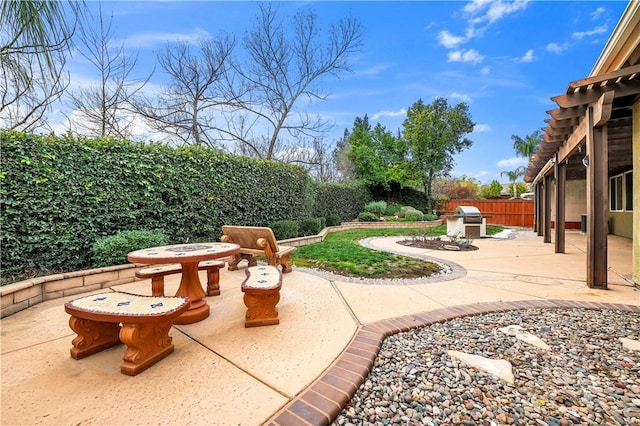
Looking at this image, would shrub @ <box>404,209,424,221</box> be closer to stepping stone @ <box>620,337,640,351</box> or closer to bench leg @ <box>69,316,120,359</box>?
stepping stone @ <box>620,337,640,351</box>

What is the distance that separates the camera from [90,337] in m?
2.07

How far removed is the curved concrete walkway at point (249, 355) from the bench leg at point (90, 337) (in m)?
0.07

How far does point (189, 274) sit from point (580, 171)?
14.6m

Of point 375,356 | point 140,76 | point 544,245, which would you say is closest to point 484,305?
point 375,356

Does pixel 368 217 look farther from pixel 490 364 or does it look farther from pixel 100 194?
pixel 490 364

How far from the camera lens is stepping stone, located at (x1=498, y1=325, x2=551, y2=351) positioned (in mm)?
2223

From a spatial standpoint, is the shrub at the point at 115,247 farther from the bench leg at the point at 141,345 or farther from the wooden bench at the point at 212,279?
the bench leg at the point at 141,345

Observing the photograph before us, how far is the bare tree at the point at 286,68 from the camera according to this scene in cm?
1034

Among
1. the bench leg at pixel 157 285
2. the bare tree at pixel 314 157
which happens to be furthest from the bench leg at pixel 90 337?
the bare tree at pixel 314 157

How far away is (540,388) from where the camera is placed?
5.50 ft

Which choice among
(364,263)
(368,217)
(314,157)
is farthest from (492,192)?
(364,263)

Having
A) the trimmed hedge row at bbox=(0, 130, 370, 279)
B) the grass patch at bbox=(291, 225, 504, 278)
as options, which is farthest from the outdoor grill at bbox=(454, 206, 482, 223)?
the trimmed hedge row at bbox=(0, 130, 370, 279)

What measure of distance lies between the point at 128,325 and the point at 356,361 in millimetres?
1650

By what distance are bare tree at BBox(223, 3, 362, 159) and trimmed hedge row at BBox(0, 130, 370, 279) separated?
5.23 meters
